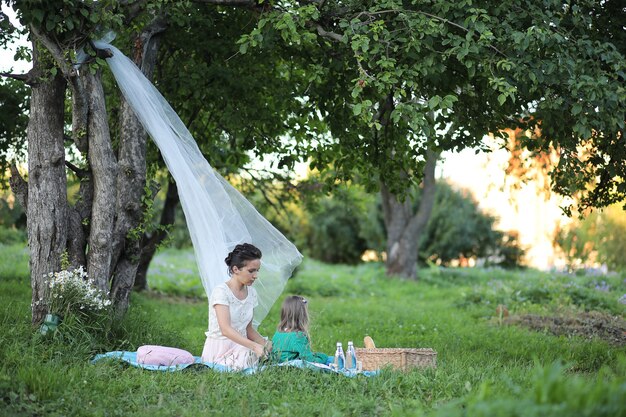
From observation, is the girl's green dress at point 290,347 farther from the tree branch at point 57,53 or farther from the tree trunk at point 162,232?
the tree trunk at point 162,232

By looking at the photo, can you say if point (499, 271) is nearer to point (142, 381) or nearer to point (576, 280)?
point (576, 280)

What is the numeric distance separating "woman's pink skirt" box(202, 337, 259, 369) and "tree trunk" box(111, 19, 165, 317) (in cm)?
166

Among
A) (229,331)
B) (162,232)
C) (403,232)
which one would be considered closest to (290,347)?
(229,331)

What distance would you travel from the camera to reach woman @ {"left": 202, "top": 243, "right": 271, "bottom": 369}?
7.54 meters

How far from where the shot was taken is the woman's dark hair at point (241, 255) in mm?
7672

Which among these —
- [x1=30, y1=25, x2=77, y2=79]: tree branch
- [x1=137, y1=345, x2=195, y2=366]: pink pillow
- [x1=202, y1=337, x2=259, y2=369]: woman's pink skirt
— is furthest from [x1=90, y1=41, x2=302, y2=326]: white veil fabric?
[x1=137, y1=345, x2=195, y2=366]: pink pillow

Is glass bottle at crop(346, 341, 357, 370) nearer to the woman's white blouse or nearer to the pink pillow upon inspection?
the woman's white blouse

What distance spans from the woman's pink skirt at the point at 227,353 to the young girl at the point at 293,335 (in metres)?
0.28

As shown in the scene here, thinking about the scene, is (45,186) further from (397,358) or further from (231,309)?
(397,358)

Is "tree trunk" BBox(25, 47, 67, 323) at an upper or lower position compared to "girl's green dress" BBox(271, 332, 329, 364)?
upper

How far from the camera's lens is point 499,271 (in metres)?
23.0

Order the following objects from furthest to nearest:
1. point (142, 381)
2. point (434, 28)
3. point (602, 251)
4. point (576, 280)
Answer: point (602, 251)
point (576, 280)
point (434, 28)
point (142, 381)

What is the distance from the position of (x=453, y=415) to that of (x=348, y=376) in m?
2.46

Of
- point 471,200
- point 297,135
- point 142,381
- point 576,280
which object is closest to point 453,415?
point 142,381
